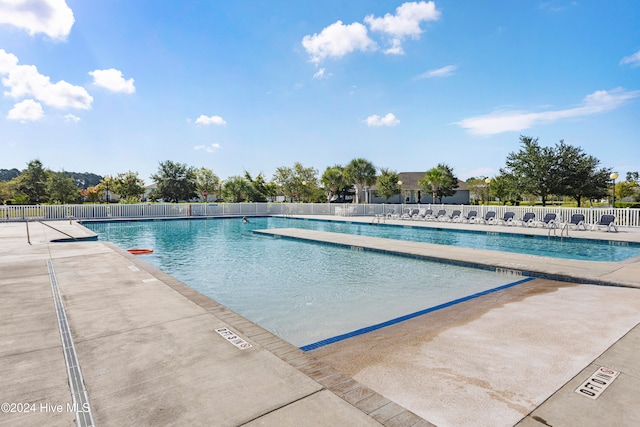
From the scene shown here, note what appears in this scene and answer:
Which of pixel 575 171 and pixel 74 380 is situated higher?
pixel 575 171

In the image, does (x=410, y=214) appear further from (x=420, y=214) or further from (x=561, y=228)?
(x=561, y=228)

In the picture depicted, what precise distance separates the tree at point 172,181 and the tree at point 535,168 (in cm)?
3656

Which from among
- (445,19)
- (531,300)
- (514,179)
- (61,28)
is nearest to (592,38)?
(445,19)

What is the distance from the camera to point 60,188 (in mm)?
39562

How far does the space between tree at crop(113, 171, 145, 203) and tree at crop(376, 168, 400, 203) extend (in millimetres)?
33150

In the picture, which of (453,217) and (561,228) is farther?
(453,217)

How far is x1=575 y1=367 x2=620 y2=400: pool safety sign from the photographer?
8.69ft

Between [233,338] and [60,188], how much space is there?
151ft

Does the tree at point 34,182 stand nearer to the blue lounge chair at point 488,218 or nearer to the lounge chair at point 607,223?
the blue lounge chair at point 488,218


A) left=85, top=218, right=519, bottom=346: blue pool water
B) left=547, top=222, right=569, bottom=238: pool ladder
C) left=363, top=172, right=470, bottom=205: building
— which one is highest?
left=363, top=172, right=470, bottom=205: building

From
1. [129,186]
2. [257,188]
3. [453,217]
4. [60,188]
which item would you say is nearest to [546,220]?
[453,217]

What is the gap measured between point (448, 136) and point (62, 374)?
2871 cm

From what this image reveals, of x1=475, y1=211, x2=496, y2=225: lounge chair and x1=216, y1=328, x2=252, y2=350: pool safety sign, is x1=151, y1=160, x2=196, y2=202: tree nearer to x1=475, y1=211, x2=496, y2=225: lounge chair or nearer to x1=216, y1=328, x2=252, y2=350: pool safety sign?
x1=475, y1=211, x2=496, y2=225: lounge chair

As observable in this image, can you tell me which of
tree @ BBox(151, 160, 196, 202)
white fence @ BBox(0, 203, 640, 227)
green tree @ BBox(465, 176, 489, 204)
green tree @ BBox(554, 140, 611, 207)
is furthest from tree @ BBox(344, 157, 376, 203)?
green tree @ BBox(465, 176, 489, 204)
